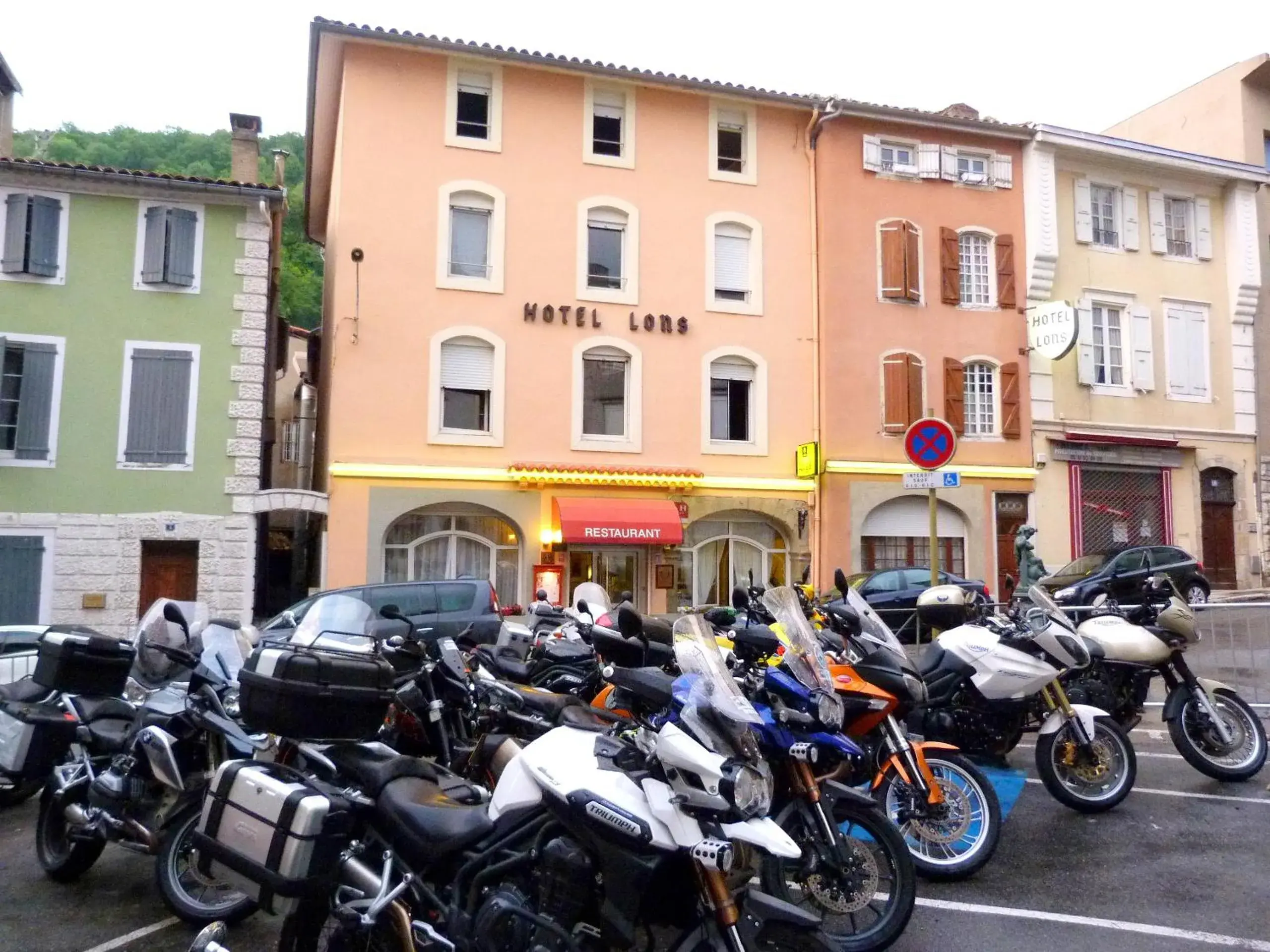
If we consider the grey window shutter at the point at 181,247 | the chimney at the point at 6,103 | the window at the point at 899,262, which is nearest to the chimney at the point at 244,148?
the grey window shutter at the point at 181,247

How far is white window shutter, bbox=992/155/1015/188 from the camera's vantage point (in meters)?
21.2

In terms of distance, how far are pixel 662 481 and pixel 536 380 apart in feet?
9.75

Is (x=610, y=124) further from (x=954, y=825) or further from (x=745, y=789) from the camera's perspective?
(x=745, y=789)

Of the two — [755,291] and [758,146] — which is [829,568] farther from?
[758,146]

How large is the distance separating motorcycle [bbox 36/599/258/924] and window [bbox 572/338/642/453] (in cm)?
1322

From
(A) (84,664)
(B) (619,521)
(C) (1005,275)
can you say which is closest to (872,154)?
(C) (1005,275)

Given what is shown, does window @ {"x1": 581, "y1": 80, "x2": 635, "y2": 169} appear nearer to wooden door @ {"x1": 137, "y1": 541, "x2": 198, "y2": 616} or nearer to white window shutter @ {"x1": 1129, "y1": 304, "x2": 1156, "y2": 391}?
wooden door @ {"x1": 137, "y1": 541, "x2": 198, "y2": 616}

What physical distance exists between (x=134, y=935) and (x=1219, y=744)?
21.6ft

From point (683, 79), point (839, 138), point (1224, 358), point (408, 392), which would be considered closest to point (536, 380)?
point (408, 392)

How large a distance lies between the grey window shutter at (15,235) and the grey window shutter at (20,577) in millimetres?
4300

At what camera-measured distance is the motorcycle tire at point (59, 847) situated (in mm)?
4953

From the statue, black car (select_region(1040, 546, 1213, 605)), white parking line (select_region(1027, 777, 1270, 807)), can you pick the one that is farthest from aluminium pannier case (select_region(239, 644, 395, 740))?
black car (select_region(1040, 546, 1213, 605))

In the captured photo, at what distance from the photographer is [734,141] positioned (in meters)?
20.2

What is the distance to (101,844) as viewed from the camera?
4.93 metres
